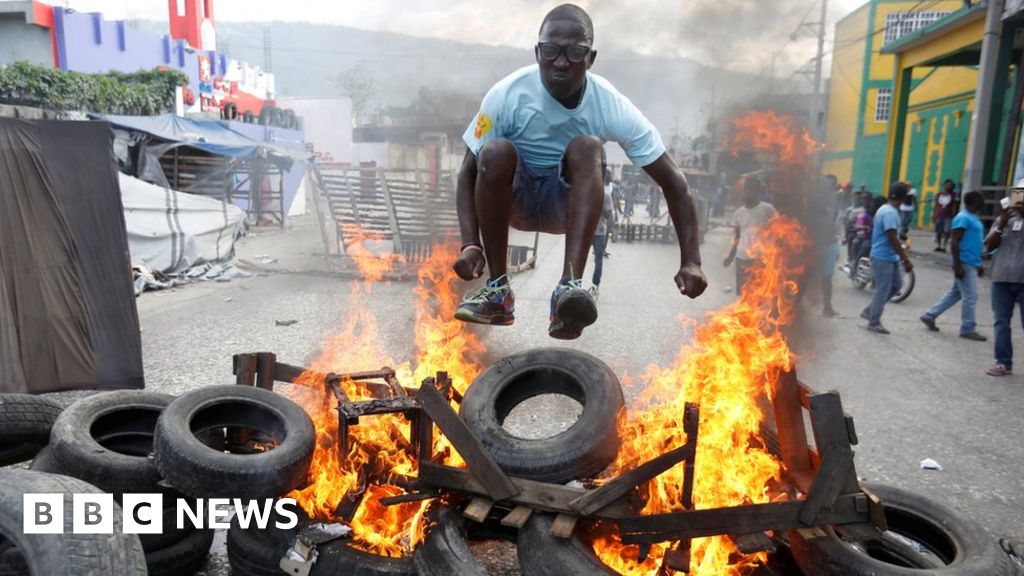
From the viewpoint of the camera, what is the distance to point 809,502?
272 centimetres

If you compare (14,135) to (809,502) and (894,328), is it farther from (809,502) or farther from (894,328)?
(894,328)

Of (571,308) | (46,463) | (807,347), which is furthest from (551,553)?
(807,347)

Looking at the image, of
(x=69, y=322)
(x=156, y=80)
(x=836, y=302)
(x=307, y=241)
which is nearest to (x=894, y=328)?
(x=836, y=302)

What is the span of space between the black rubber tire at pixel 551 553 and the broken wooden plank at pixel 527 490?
0.07 meters

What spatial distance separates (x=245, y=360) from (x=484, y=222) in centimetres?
169

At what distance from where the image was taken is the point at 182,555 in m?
3.31

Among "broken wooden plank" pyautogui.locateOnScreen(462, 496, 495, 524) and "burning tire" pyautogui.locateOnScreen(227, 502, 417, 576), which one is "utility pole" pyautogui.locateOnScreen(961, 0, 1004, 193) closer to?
"broken wooden plank" pyautogui.locateOnScreen(462, 496, 495, 524)

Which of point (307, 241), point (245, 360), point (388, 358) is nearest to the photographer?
point (245, 360)

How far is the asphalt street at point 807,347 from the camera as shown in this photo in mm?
4955

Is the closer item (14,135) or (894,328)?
(14,135)

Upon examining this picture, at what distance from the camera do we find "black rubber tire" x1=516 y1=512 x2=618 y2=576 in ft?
8.76

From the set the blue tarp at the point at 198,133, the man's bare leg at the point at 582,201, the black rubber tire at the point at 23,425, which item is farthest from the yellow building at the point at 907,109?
the black rubber tire at the point at 23,425

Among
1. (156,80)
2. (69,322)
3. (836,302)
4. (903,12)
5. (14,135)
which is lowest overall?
(836,302)

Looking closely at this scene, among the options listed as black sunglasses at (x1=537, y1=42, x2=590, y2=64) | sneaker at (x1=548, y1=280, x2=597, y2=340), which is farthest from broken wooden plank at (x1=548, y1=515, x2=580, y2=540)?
black sunglasses at (x1=537, y1=42, x2=590, y2=64)
